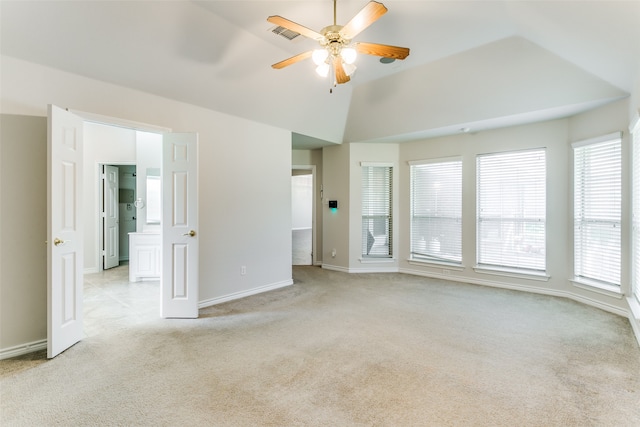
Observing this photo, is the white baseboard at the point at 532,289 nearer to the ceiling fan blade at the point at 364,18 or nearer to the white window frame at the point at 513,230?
the white window frame at the point at 513,230

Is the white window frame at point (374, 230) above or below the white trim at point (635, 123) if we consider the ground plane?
below

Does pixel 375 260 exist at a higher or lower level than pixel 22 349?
higher

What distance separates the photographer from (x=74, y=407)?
6.49 ft

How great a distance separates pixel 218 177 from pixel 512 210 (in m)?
4.58

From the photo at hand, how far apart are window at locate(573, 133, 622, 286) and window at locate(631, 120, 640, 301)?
0.96 feet

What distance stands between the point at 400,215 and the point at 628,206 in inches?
127

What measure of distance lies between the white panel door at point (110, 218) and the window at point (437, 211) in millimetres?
6219

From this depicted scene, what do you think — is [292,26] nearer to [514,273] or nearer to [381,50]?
[381,50]

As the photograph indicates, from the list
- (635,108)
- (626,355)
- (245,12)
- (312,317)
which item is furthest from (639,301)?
(245,12)

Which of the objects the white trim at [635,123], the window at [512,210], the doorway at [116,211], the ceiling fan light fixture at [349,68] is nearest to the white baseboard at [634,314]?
the window at [512,210]

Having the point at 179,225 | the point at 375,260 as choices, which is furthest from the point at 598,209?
the point at 179,225

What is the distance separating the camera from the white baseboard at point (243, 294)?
158 inches

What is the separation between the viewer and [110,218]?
21.2 ft

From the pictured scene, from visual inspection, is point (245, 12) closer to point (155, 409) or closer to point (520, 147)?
point (155, 409)
